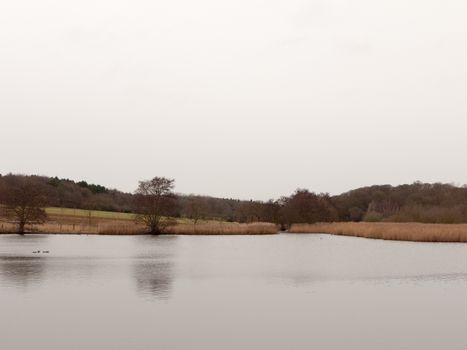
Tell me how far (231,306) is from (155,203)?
34553 millimetres

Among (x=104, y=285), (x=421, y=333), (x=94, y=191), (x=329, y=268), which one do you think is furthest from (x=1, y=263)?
(x=94, y=191)

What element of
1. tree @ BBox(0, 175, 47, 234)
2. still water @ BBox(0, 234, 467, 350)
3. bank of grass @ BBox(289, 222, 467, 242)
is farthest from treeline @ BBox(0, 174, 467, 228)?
still water @ BBox(0, 234, 467, 350)

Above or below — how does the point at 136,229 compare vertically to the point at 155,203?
below

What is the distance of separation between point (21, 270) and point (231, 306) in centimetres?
944

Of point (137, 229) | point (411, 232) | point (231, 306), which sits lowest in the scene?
point (231, 306)

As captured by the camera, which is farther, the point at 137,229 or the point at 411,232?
the point at 137,229

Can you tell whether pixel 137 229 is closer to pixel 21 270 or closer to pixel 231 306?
pixel 21 270

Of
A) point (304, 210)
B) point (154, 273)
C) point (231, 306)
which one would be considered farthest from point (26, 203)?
point (231, 306)

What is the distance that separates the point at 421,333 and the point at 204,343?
3.73 meters

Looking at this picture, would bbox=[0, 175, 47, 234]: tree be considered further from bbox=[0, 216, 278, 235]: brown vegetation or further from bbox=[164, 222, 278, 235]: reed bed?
bbox=[164, 222, 278, 235]: reed bed

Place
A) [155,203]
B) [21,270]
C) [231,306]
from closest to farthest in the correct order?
[231,306]
[21,270]
[155,203]

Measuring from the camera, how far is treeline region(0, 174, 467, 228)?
5094cm

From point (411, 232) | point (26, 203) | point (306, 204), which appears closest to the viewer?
point (411, 232)

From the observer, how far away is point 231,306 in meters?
11.7
